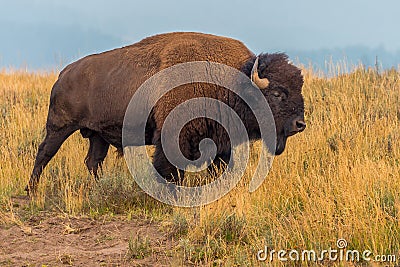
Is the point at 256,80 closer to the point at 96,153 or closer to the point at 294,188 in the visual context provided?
the point at 294,188

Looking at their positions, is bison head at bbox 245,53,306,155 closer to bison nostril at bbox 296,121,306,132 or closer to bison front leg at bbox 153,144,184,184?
bison nostril at bbox 296,121,306,132

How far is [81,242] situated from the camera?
5246 mm

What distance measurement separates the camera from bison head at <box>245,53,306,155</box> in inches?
256

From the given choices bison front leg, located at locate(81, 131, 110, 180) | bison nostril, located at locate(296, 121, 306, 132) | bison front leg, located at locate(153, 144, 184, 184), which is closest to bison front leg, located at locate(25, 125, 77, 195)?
bison front leg, located at locate(81, 131, 110, 180)

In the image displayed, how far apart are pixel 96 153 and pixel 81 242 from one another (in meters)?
2.61

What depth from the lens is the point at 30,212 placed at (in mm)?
6465

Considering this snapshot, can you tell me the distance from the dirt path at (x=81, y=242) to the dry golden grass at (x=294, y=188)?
202 mm

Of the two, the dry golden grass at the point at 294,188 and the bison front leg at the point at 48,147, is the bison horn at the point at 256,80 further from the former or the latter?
the bison front leg at the point at 48,147

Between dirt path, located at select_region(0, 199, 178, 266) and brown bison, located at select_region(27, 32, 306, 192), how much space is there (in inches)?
46.0

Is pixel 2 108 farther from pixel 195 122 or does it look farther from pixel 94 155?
pixel 195 122

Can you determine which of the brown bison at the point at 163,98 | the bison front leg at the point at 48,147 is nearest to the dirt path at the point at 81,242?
the brown bison at the point at 163,98

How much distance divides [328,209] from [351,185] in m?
0.70

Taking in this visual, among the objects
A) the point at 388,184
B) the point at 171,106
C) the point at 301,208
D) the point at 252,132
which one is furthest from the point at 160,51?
the point at 388,184

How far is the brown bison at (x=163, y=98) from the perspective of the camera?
6543 millimetres
